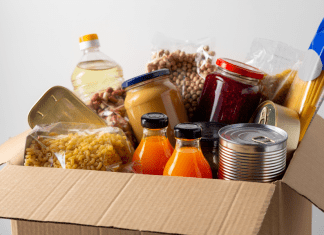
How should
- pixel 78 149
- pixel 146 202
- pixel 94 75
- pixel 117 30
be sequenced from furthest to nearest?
1. pixel 117 30
2. pixel 94 75
3. pixel 78 149
4. pixel 146 202

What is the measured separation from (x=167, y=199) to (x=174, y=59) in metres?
0.68

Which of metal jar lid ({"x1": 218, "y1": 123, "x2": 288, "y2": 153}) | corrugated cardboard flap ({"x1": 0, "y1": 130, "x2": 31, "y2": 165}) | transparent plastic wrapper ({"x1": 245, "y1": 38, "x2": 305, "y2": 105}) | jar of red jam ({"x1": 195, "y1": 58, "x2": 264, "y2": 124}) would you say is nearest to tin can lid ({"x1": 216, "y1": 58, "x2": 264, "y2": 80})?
jar of red jam ({"x1": 195, "y1": 58, "x2": 264, "y2": 124})

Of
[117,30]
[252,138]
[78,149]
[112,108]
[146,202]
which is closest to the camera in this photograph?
[146,202]

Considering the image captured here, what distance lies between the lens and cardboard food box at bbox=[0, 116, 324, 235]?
25.1 inches

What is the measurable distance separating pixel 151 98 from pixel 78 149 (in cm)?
27

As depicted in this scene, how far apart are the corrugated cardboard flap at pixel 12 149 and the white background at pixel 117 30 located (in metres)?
0.46

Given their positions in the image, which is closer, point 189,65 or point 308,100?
point 308,100

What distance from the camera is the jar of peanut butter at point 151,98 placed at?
103 centimetres

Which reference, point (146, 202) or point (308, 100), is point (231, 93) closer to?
point (308, 100)

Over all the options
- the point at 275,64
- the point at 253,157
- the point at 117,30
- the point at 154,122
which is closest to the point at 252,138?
the point at 253,157

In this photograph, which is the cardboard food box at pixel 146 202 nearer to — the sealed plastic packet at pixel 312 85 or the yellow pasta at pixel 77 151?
the yellow pasta at pixel 77 151

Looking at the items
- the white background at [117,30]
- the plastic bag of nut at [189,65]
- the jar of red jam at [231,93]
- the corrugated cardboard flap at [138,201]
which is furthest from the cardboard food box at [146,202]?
the white background at [117,30]

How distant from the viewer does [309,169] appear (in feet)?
2.72

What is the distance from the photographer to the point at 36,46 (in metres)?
1.79
